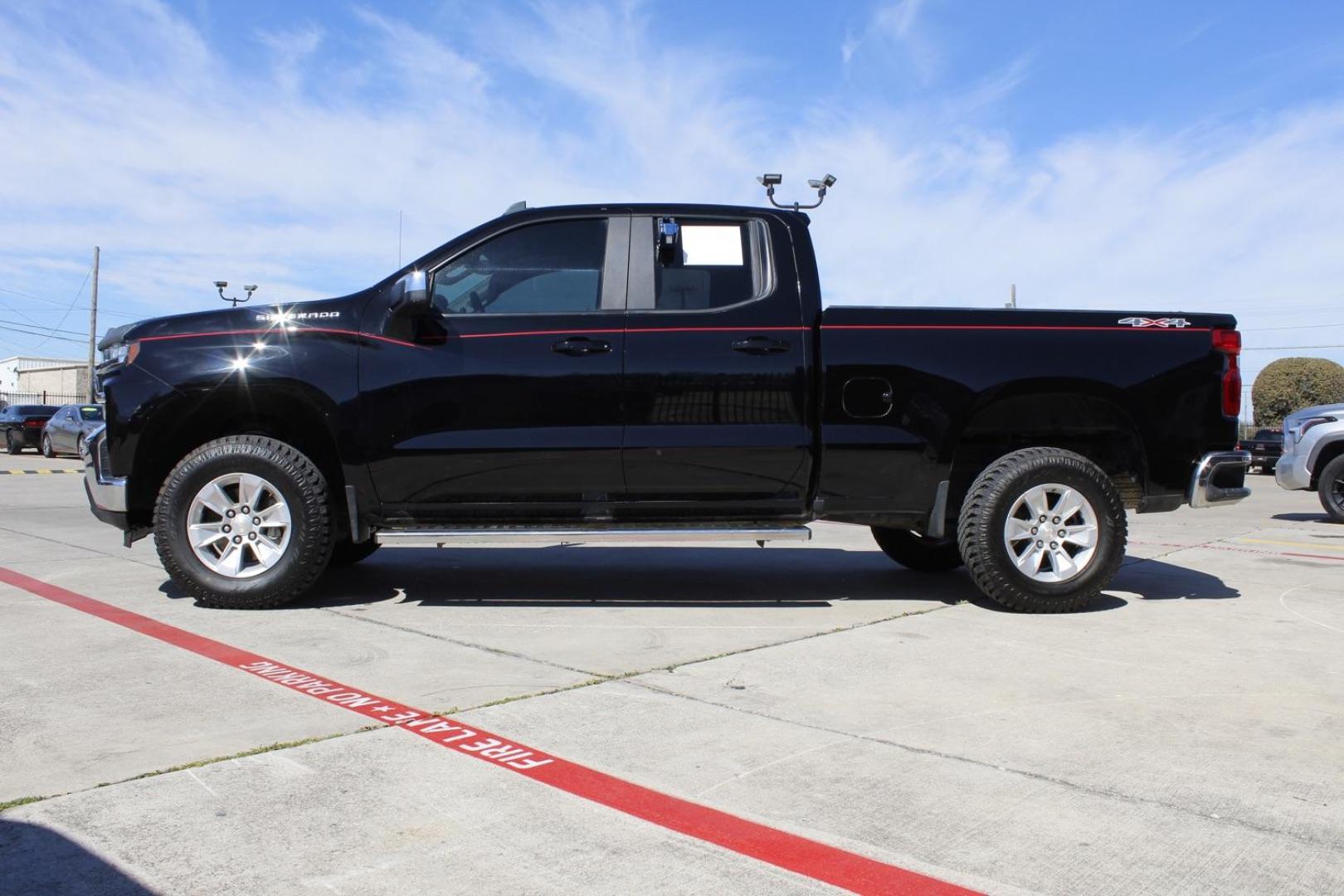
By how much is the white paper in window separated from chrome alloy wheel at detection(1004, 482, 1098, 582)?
195cm

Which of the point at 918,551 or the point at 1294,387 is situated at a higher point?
the point at 1294,387

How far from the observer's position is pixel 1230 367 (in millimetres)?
5777

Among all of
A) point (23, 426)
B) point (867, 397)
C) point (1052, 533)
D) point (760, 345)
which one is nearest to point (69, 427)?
point (23, 426)

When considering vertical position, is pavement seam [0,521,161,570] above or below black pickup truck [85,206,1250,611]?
below

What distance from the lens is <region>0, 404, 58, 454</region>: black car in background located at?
27.3 metres

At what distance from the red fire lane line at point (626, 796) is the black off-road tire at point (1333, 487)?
11.3m

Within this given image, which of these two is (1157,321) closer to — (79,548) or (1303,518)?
(79,548)

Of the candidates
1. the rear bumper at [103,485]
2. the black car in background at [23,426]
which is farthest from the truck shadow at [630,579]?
the black car in background at [23,426]

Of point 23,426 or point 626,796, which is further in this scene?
point 23,426

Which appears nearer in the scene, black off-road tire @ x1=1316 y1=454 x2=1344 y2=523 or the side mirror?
the side mirror

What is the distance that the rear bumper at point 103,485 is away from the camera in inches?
221

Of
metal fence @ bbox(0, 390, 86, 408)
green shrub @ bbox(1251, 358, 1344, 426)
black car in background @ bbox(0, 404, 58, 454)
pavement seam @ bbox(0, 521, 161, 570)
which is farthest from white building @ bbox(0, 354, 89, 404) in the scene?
green shrub @ bbox(1251, 358, 1344, 426)

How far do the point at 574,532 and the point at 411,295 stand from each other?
4.57 feet

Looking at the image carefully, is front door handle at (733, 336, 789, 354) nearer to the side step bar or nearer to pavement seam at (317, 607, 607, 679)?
the side step bar
